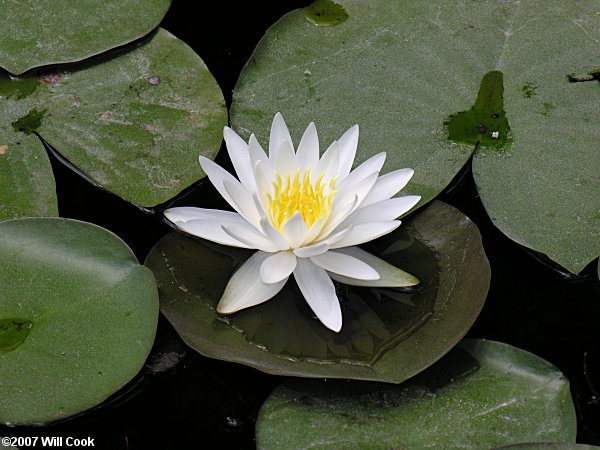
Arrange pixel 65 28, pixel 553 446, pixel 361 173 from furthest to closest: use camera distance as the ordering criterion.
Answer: pixel 65 28 → pixel 361 173 → pixel 553 446

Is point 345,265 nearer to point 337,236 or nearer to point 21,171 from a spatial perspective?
point 337,236

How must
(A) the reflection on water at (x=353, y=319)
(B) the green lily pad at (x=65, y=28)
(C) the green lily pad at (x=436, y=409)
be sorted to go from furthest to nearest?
(B) the green lily pad at (x=65, y=28) → (A) the reflection on water at (x=353, y=319) → (C) the green lily pad at (x=436, y=409)

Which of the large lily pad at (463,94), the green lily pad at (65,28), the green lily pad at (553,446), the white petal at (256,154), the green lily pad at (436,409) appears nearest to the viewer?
the green lily pad at (553,446)

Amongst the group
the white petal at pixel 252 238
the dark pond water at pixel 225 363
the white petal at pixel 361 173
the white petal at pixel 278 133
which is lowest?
the dark pond water at pixel 225 363

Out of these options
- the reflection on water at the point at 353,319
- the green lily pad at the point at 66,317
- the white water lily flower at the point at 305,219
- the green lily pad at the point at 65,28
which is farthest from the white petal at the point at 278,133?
the green lily pad at the point at 65,28

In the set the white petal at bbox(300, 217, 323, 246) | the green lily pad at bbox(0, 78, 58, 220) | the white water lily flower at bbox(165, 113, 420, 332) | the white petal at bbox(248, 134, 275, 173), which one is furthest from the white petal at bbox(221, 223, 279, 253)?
the green lily pad at bbox(0, 78, 58, 220)

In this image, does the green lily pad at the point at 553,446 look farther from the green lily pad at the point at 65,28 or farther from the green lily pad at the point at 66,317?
the green lily pad at the point at 65,28

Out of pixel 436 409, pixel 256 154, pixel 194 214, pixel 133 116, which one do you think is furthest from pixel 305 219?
pixel 133 116
